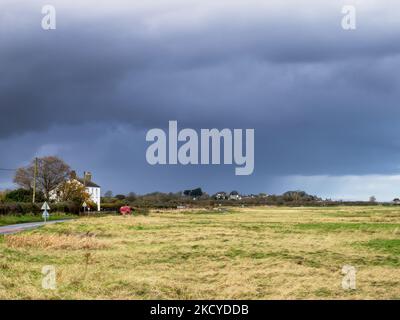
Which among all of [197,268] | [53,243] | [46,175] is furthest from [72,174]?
[197,268]

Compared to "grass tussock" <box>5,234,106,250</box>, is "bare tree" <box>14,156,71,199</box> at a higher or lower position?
higher

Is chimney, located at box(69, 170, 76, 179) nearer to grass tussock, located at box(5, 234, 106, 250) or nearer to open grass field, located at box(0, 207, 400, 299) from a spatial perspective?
open grass field, located at box(0, 207, 400, 299)

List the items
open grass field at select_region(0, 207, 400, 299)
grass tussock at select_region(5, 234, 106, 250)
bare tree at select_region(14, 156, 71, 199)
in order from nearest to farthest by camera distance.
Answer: open grass field at select_region(0, 207, 400, 299) → grass tussock at select_region(5, 234, 106, 250) → bare tree at select_region(14, 156, 71, 199)

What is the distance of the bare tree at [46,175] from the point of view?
376ft

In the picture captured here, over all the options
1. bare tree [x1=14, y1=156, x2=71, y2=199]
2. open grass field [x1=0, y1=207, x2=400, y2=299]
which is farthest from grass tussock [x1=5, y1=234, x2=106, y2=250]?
bare tree [x1=14, y1=156, x2=71, y2=199]

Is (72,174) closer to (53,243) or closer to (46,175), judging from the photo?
(46,175)

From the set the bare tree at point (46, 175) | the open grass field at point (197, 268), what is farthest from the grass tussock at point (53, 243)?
the bare tree at point (46, 175)

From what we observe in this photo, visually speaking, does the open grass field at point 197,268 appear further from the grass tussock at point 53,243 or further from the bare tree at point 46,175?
the bare tree at point 46,175

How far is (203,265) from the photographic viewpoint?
21922mm

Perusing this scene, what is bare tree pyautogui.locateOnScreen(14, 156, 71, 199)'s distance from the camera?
11450 centimetres

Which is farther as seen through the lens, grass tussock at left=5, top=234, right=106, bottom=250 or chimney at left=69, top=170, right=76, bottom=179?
chimney at left=69, top=170, right=76, bottom=179

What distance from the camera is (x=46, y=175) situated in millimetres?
114625
